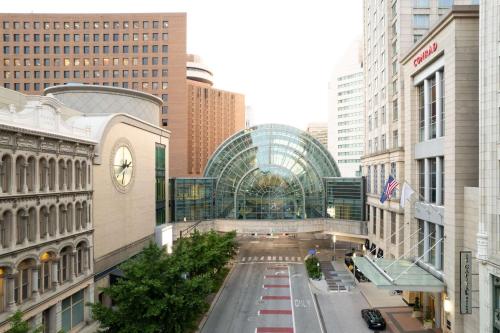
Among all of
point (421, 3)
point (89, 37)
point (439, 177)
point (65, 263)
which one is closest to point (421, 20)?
point (421, 3)

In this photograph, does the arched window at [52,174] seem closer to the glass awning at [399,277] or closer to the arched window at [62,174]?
the arched window at [62,174]

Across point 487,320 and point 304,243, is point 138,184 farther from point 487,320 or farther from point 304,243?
point 304,243

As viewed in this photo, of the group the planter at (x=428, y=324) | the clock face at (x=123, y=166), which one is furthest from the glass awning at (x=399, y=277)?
the clock face at (x=123, y=166)

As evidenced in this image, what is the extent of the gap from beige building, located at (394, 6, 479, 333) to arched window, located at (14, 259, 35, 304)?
87.8ft

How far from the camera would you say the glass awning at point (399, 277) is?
85.6 feet

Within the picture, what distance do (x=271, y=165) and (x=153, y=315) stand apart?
40315 millimetres

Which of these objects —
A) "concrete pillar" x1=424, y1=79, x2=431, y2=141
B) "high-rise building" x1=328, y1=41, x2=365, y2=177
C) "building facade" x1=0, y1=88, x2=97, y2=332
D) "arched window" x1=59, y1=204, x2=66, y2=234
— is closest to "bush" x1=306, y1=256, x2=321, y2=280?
"concrete pillar" x1=424, y1=79, x2=431, y2=141

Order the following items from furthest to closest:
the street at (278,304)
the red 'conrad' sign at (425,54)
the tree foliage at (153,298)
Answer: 1. the street at (278,304)
2. the red 'conrad' sign at (425,54)
3. the tree foliage at (153,298)

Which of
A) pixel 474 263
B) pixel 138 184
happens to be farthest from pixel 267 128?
pixel 474 263

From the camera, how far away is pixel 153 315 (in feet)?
73.7

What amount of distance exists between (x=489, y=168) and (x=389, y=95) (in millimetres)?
23778

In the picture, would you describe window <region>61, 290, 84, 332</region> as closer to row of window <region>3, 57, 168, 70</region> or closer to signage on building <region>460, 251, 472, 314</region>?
signage on building <region>460, 251, 472, 314</region>

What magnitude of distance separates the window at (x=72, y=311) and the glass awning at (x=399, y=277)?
22.5 metres

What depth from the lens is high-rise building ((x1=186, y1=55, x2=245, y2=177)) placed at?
138 m
